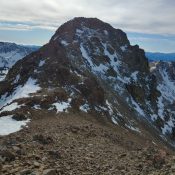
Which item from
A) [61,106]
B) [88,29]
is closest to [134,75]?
[88,29]

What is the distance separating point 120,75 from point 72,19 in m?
30.3

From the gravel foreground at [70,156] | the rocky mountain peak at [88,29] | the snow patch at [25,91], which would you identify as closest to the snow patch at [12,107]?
the snow patch at [25,91]

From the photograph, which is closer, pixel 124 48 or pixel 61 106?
pixel 61 106

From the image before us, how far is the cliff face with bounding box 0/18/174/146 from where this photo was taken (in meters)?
64.3

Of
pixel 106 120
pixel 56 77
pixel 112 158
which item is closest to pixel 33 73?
pixel 56 77

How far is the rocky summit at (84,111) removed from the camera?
26344 millimetres

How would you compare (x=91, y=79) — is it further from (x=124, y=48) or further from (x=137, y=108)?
(x=124, y=48)

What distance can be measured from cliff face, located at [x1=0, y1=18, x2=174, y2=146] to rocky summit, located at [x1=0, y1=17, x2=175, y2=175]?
24cm

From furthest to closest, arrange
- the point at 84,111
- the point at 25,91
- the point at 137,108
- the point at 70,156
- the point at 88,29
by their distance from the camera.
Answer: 1. the point at 88,29
2. the point at 137,108
3. the point at 25,91
4. the point at 84,111
5. the point at 70,156

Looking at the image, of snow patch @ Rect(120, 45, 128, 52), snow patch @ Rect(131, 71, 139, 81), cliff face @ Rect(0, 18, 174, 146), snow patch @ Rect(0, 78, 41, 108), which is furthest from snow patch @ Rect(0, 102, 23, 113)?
snow patch @ Rect(120, 45, 128, 52)

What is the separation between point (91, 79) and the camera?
3140 inches

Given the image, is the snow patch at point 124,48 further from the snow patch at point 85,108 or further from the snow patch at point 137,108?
the snow patch at point 85,108

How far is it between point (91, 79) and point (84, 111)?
19719 mm

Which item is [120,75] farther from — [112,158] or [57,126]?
[112,158]
